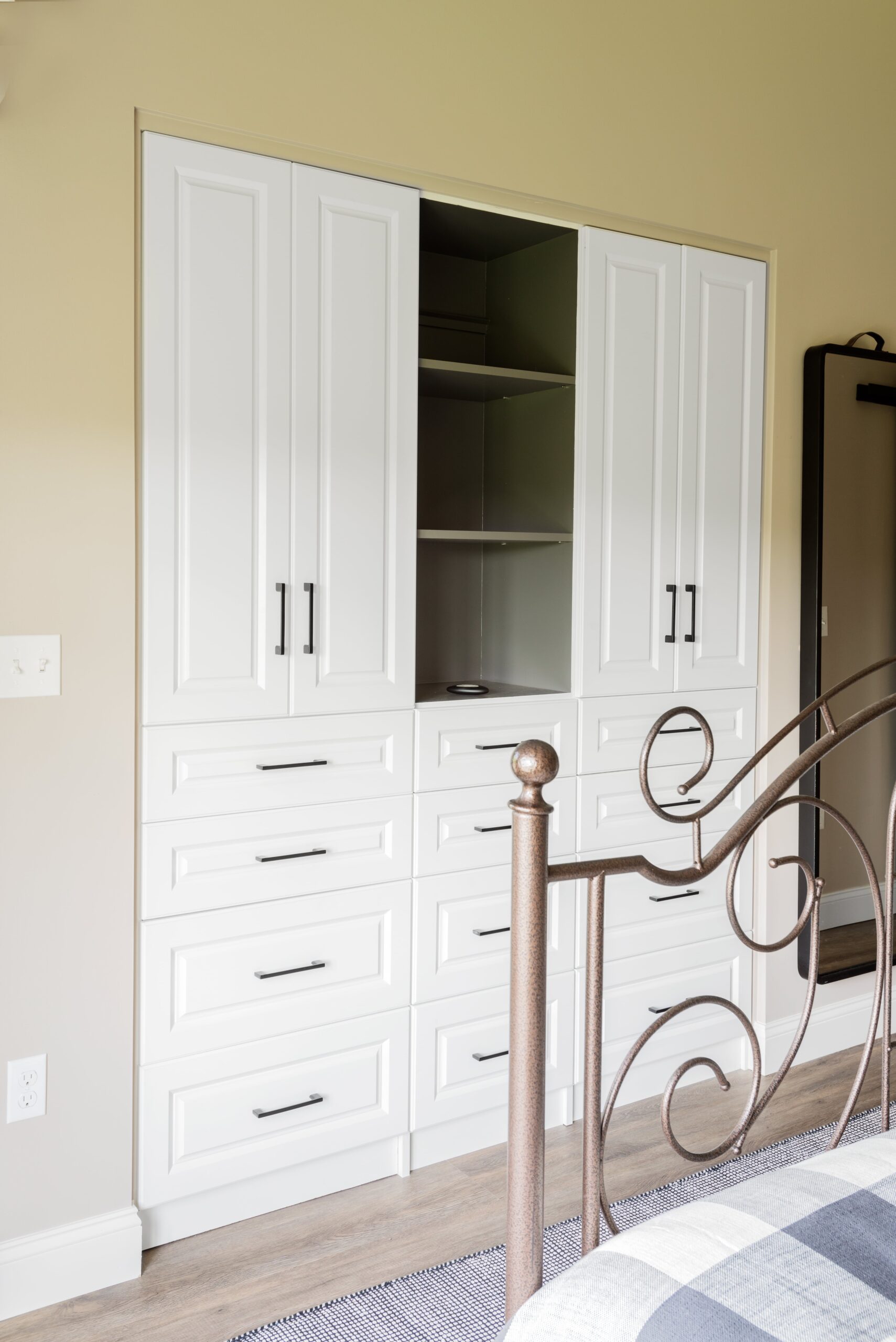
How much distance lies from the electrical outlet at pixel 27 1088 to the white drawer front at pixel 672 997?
128 cm

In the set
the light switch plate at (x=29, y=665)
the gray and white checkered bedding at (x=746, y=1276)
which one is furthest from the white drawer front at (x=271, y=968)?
the gray and white checkered bedding at (x=746, y=1276)

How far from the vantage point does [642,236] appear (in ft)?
9.35

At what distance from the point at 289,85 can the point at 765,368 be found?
1519 millimetres

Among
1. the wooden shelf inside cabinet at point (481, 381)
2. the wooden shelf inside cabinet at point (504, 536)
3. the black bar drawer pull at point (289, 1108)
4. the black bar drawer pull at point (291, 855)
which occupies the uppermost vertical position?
the wooden shelf inside cabinet at point (481, 381)

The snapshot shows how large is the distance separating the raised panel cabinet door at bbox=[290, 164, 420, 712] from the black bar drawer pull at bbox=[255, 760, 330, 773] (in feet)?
0.36

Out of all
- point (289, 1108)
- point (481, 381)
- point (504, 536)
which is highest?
point (481, 381)

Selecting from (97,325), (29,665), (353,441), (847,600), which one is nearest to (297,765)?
(29,665)

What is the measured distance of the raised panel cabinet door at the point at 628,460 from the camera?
2.79m

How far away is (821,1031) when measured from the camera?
3283 millimetres

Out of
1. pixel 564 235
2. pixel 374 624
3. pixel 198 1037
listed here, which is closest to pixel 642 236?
pixel 564 235

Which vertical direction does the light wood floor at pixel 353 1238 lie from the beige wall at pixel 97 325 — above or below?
below

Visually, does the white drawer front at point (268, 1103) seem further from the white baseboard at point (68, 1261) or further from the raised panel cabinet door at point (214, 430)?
the raised panel cabinet door at point (214, 430)

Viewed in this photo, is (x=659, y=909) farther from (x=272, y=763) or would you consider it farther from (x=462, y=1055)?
(x=272, y=763)

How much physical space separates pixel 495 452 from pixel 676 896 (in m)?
1.31
